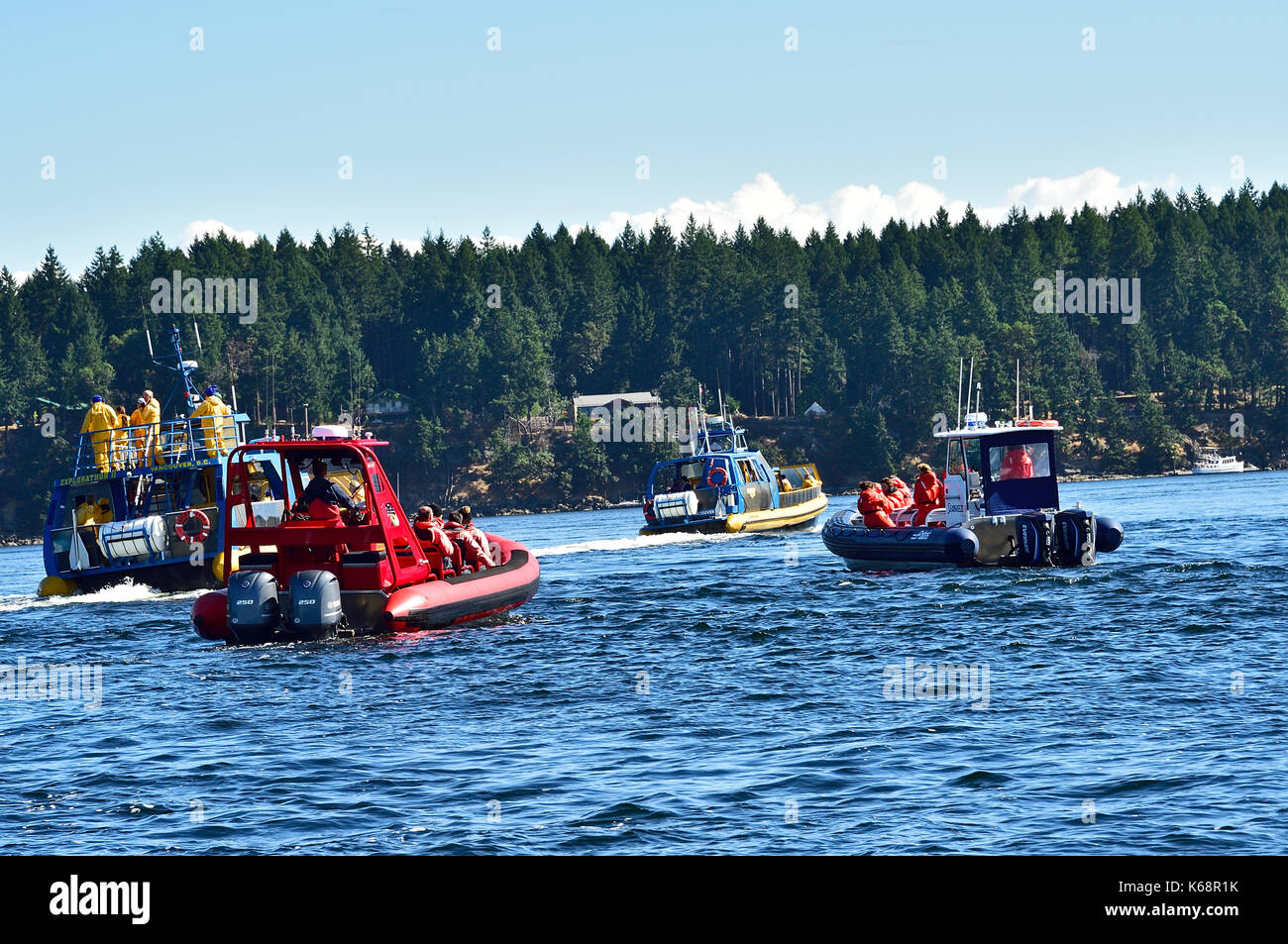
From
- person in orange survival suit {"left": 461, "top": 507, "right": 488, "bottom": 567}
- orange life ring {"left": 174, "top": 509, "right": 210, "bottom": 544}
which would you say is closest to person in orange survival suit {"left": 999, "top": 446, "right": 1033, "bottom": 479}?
person in orange survival suit {"left": 461, "top": 507, "right": 488, "bottom": 567}

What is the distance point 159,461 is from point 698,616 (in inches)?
591

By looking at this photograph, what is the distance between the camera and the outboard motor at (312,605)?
18.8m

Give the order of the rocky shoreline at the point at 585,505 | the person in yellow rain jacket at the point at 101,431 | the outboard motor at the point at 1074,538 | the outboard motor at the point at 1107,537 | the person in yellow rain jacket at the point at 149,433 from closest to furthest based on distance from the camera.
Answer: the outboard motor at the point at 1074,538
the outboard motor at the point at 1107,537
the person in yellow rain jacket at the point at 149,433
the person in yellow rain jacket at the point at 101,431
the rocky shoreline at the point at 585,505

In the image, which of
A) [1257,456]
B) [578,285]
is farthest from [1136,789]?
[578,285]

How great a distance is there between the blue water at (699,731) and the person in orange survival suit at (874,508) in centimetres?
356

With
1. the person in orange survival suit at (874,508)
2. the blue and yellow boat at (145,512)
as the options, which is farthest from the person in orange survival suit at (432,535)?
the person in orange survival suit at (874,508)

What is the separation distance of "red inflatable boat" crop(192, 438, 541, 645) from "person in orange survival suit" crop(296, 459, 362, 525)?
0.01m

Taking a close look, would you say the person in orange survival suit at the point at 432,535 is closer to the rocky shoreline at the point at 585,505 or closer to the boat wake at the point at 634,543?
the boat wake at the point at 634,543

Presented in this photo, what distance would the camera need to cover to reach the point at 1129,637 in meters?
18.3

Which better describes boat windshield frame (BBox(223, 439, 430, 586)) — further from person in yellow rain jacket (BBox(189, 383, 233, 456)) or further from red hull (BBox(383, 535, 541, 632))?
person in yellow rain jacket (BBox(189, 383, 233, 456))

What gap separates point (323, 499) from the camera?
20016 mm

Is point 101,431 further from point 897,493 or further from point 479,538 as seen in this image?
point 897,493

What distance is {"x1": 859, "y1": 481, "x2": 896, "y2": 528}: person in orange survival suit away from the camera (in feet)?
94.8

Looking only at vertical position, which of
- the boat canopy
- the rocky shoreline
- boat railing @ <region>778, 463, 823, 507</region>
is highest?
the boat canopy
